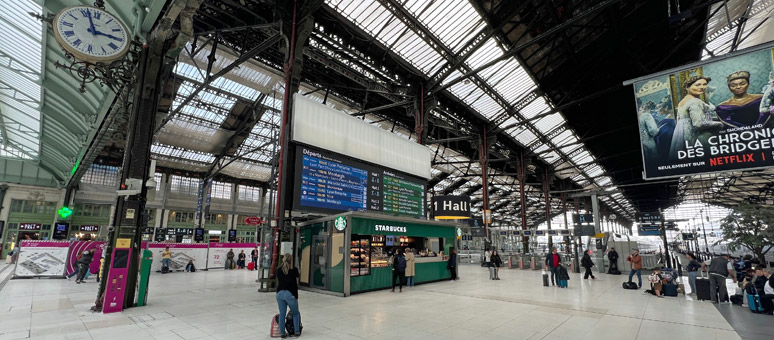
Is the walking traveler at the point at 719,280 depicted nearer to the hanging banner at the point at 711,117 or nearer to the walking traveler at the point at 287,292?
the hanging banner at the point at 711,117

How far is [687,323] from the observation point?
798 centimetres

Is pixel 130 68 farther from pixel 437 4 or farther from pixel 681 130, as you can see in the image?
pixel 681 130

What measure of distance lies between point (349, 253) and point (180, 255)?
16141 mm

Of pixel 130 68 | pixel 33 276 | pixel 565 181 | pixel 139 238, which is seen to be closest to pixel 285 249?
pixel 139 238

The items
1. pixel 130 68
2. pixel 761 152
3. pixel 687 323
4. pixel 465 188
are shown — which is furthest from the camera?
pixel 465 188

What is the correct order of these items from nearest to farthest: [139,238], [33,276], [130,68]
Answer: [139,238] → [130,68] → [33,276]

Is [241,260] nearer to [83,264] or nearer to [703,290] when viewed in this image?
[83,264]

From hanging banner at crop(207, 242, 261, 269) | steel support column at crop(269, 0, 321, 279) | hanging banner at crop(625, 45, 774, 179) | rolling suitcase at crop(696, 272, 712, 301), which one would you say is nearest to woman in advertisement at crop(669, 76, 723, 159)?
hanging banner at crop(625, 45, 774, 179)

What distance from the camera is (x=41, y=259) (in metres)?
16.6

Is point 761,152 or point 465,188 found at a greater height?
point 465,188

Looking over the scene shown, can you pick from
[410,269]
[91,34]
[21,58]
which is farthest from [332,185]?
[21,58]

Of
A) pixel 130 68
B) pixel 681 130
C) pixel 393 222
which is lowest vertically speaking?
pixel 393 222

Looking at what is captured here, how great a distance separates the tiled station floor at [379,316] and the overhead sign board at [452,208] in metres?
7.08

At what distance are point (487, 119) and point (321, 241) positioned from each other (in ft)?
57.6
